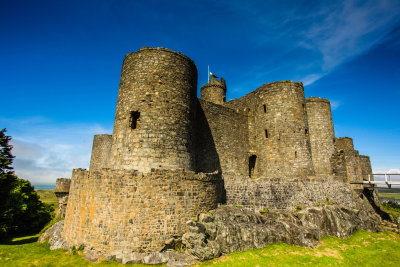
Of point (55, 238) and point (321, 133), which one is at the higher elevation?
point (321, 133)

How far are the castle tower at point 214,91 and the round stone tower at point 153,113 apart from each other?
14.2 m

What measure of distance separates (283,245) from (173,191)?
6463 mm

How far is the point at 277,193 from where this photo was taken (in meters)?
13.6

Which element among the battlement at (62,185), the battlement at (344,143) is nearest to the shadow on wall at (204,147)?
the battlement at (62,185)

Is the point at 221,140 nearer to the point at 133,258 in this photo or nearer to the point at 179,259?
the point at 179,259

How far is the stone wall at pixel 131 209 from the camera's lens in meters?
8.91

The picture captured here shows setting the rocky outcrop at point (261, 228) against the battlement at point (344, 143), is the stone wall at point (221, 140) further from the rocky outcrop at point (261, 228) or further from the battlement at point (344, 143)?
the battlement at point (344, 143)

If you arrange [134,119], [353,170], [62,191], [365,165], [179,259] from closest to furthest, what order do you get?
[179,259] < [134,119] < [62,191] < [353,170] < [365,165]

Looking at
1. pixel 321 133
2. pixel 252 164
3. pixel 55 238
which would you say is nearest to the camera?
pixel 55 238

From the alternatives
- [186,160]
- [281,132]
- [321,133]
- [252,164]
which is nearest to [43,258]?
[186,160]

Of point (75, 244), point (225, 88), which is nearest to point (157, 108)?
point (75, 244)

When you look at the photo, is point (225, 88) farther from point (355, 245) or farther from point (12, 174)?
point (12, 174)

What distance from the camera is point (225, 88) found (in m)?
28.7

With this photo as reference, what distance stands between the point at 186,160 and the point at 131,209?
409 centimetres
